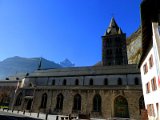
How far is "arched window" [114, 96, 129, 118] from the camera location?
93.9ft

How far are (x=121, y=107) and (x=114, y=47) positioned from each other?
2746 centimetres

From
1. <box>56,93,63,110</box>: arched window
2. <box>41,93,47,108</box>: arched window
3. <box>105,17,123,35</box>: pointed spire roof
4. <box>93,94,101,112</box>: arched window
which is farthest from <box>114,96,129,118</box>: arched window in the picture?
<box>105,17,123,35</box>: pointed spire roof

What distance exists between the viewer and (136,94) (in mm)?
28547

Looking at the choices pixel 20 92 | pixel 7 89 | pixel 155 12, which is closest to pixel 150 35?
pixel 155 12

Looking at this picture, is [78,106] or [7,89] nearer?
[78,106]

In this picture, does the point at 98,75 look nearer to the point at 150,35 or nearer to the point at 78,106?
the point at 78,106

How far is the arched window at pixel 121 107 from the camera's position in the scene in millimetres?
28609

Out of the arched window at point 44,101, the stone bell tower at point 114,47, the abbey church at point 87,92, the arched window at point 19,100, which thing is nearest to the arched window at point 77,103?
the abbey church at point 87,92

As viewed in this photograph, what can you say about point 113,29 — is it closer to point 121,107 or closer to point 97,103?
point 97,103

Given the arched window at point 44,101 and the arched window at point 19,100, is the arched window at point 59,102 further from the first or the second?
the arched window at point 19,100

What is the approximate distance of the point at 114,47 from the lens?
5250 centimetres

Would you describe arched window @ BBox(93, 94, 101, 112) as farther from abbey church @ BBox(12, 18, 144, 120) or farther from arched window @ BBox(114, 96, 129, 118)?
arched window @ BBox(114, 96, 129, 118)

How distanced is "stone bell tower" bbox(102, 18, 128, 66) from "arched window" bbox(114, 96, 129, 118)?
21.8 metres

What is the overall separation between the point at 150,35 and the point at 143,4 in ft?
13.3
